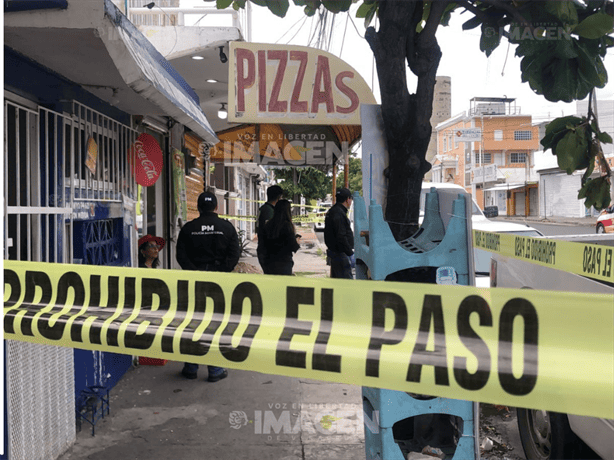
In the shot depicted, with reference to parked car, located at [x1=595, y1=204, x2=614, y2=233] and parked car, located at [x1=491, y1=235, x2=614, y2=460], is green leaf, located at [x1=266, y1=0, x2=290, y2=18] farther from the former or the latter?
parked car, located at [x1=595, y1=204, x2=614, y2=233]

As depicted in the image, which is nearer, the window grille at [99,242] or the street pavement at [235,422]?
the street pavement at [235,422]

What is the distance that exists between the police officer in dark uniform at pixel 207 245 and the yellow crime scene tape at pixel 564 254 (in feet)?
8.58

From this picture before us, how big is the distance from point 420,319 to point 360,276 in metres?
1.25

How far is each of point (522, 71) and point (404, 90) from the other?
74 cm

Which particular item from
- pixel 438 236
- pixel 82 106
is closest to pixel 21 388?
pixel 82 106

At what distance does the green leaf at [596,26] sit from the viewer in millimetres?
2729

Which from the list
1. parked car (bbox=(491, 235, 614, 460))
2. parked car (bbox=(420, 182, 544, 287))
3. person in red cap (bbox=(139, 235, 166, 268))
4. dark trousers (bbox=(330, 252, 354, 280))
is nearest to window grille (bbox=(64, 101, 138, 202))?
person in red cap (bbox=(139, 235, 166, 268))

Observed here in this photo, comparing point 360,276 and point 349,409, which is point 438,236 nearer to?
point 360,276

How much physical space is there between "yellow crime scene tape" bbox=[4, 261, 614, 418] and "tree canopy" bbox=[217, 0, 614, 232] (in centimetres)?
110

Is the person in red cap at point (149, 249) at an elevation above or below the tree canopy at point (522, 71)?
below

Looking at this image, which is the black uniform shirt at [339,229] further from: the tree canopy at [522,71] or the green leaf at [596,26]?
the green leaf at [596,26]

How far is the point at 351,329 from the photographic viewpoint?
2059 millimetres

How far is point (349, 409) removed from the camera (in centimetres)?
480

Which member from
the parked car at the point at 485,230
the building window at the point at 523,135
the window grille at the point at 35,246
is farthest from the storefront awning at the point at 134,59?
the building window at the point at 523,135
